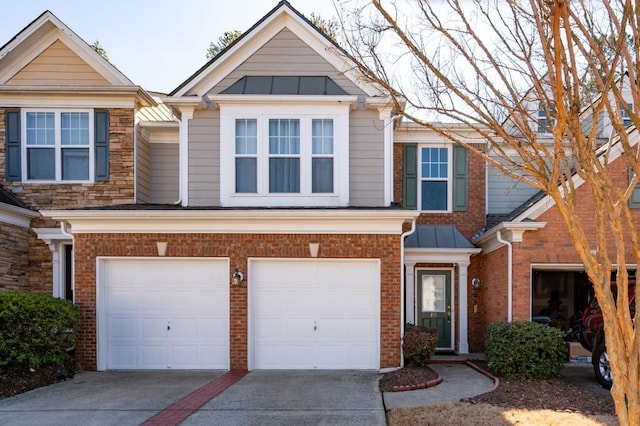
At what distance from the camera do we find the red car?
10.0 metres

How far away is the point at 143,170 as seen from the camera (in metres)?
14.6

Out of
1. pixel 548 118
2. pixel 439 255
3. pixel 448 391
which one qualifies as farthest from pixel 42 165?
pixel 548 118

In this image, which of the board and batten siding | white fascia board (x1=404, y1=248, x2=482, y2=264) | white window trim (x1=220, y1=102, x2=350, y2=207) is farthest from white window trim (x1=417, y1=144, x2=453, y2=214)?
the board and batten siding

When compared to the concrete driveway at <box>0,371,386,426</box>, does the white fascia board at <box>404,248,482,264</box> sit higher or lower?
higher

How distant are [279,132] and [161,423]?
704 cm

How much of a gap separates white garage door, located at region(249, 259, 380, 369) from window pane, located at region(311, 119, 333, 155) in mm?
2629

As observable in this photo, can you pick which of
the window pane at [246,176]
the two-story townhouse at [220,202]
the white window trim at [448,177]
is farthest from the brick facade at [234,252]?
the white window trim at [448,177]

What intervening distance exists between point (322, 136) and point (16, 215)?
723 centimetres

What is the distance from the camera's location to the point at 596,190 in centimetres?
457

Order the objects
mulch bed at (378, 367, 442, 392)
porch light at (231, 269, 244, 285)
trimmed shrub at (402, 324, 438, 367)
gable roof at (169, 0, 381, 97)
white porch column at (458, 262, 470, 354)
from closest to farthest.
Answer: mulch bed at (378, 367, 442, 392)
trimmed shrub at (402, 324, 438, 367)
porch light at (231, 269, 244, 285)
gable roof at (169, 0, 381, 97)
white porch column at (458, 262, 470, 354)

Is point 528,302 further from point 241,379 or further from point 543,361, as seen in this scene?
point 241,379

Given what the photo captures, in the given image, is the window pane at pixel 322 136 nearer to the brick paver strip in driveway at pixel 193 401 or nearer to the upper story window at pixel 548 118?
the brick paver strip in driveway at pixel 193 401

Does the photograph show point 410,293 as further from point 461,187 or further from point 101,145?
point 101,145

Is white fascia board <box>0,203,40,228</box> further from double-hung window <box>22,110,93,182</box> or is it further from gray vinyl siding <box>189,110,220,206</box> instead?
gray vinyl siding <box>189,110,220,206</box>
